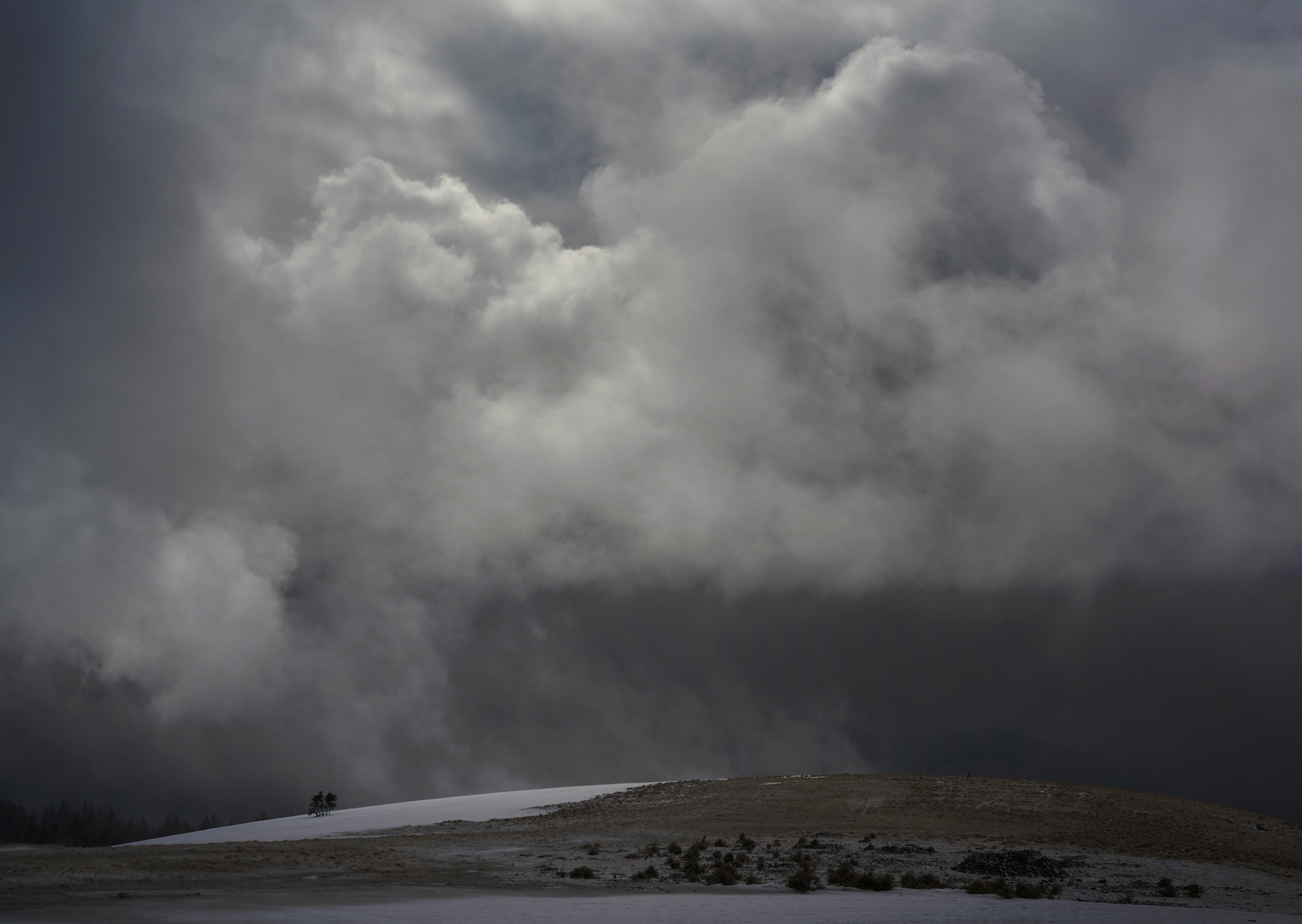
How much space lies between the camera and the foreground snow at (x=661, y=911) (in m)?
21.1

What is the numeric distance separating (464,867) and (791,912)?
16896 mm

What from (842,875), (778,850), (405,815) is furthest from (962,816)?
(405,815)

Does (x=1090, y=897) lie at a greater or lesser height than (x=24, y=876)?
lesser

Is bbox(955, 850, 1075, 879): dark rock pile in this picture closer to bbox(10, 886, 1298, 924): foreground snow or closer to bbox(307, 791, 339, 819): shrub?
bbox(10, 886, 1298, 924): foreground snow

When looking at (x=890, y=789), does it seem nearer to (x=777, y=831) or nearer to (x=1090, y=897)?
(x=777, y=831)

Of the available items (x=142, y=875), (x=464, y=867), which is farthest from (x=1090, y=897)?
(x=142, y=875)

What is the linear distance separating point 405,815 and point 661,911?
5763cm

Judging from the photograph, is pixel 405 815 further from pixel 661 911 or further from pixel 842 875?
pixel 661 911

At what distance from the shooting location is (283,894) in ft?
84.8

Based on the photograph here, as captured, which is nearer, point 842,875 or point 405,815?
point 842,875

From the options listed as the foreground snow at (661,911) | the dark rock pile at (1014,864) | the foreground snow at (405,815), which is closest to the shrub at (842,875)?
the foreground snow at (661,911)

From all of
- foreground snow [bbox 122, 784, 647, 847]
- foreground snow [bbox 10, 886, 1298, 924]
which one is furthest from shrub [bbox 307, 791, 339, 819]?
foreground snow [bbox 10, 886, 1298, 924]

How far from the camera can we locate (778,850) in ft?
135

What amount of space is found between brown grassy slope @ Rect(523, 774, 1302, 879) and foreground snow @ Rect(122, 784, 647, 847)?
7525 millimetres
